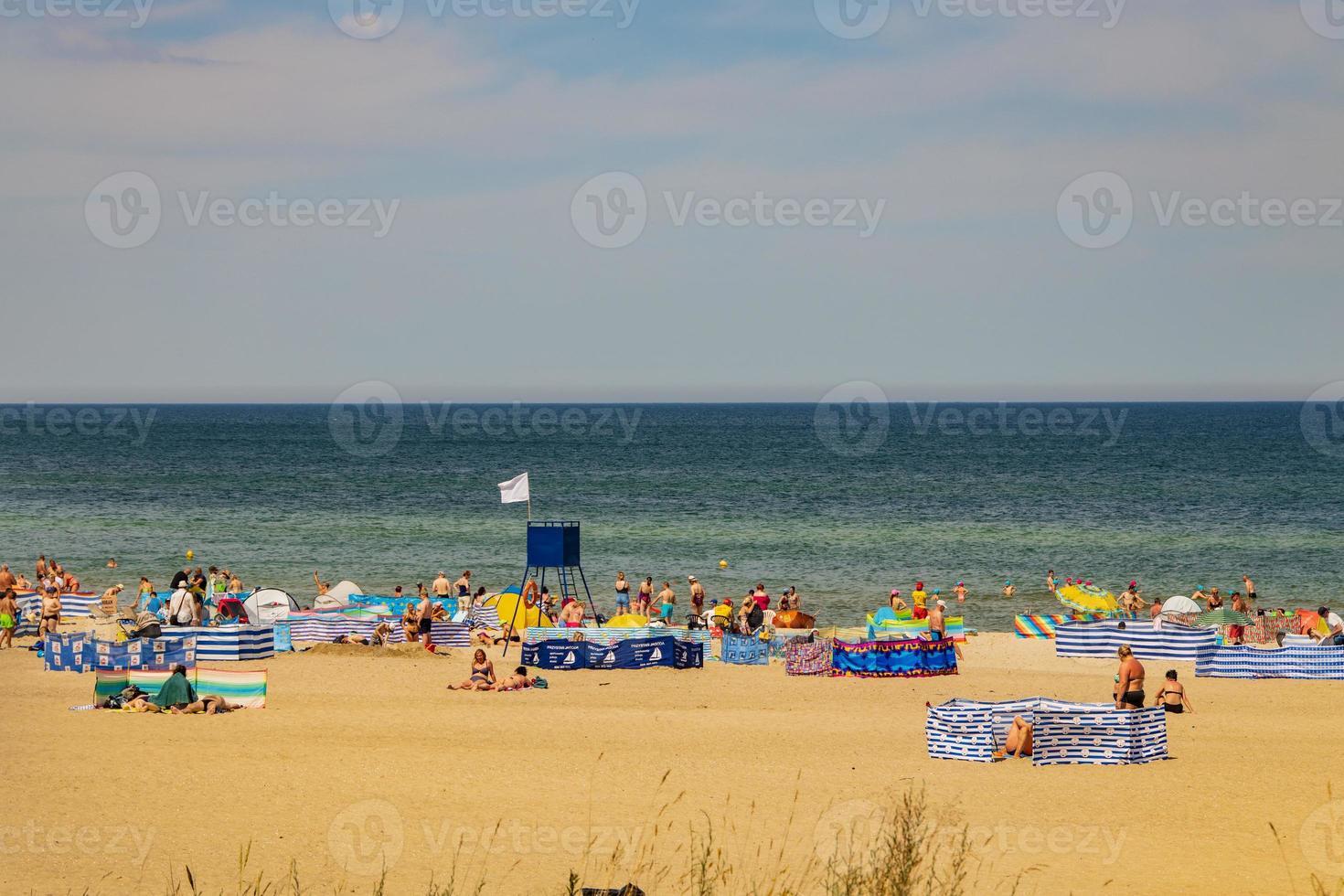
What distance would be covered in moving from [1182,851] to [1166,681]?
20.7 feet

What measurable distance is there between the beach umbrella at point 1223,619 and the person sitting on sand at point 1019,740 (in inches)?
403

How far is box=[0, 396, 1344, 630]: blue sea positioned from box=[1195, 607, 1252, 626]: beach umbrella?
6258 millimetres

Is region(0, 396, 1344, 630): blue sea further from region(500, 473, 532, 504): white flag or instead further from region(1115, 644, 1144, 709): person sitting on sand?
region(1115, 644, 1144, 709): person sitting on sand

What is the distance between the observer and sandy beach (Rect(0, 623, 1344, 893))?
34.1 feet

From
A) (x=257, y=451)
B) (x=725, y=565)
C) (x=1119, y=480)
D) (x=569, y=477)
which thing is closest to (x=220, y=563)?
(x=725, y=565)

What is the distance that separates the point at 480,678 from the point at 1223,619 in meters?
13.3

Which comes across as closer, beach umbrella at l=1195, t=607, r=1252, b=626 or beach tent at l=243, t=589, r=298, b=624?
beach umbrella at l=1195, t=607, r=1252, b=626

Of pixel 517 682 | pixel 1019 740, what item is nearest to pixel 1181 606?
pixel 1019 740

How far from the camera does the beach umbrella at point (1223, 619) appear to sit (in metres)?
23.1

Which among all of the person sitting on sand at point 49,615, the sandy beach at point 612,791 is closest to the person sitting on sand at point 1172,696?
the sandy beach at point 612,791

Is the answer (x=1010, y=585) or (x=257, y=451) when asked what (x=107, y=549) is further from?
(x=257, y=451)

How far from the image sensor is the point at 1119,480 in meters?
76.1

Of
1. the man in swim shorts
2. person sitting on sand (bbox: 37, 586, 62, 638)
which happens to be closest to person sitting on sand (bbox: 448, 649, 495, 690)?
the man in swim shorts

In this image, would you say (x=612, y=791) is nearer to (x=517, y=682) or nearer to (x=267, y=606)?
(x=517, y=682)
